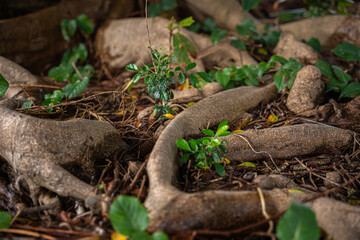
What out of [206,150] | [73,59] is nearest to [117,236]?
[206,150]

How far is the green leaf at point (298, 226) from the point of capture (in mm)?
1377

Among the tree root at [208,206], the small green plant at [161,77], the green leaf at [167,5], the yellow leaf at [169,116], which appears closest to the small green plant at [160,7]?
the green leaf at [167,5]

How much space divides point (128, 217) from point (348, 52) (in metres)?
2.90

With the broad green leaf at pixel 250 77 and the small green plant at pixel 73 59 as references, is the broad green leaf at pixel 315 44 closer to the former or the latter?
the broad green leaf at pixel 250 77

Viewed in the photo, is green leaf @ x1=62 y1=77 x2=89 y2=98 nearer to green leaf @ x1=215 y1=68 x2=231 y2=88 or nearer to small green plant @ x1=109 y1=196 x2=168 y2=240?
green leaf @ x1=215 y1=68 x2=231 y2=88

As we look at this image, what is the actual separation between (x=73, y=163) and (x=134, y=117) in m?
0.90

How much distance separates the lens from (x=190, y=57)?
11.4 feet

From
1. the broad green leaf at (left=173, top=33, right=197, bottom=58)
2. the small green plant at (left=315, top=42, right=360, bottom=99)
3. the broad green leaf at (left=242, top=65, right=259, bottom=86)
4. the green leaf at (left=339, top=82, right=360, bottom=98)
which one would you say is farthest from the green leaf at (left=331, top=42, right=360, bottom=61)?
the broad green leaf at (left=173, top=33, right=197, bottom=58)

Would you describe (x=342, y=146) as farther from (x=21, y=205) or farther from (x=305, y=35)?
(x=21, y=205)

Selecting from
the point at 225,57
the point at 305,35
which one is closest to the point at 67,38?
the point at 225,57

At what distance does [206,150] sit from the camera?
2.06m

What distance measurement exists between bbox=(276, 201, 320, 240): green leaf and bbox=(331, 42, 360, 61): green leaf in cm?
231

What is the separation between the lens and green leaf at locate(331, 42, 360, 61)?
10.2ft

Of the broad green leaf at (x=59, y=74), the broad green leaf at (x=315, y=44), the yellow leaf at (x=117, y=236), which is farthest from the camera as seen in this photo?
the broad green leaf at (x=315, y=44)
